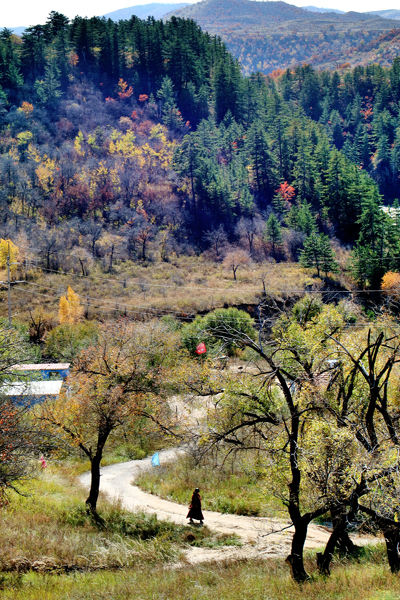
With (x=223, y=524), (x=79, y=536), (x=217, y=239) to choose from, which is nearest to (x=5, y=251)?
(x=217, y=239)

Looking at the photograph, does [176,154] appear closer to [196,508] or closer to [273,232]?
[273,232]

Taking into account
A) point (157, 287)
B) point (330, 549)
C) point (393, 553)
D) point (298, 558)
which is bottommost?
point (157, 287)

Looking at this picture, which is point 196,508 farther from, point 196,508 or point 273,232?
point 273,232

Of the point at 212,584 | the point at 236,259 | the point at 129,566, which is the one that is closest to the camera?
the point at 212,584

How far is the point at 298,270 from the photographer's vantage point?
63.5m

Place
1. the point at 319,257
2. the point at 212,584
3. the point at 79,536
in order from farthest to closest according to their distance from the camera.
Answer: the point at 319,257 < the point at 79,536 < the point at 212,584

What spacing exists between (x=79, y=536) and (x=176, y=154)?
245 feet

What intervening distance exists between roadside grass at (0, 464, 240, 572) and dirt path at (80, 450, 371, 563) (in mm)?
580

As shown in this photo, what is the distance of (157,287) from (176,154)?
107 feet

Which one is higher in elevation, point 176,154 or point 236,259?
point 176,154

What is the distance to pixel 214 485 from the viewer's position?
66.7 ft

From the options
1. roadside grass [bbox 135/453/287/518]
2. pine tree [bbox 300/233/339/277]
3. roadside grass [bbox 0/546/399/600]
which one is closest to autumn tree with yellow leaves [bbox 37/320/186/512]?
roadside grass [bbox 135/453/287/518]

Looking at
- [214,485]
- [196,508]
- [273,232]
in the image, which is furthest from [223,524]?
[273,232]

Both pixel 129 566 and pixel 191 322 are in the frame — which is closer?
pixel 129 566
